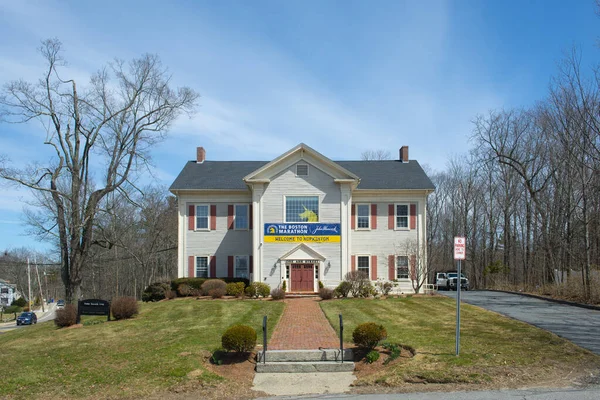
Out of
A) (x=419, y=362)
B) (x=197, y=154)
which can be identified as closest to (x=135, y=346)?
(x=419, y=362)

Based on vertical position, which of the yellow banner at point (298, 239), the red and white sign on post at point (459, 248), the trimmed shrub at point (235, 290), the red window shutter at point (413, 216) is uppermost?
the red window shutter at point (413, 216)

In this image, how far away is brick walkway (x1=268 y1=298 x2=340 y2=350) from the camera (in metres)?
13.1

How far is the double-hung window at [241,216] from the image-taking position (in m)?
31.0

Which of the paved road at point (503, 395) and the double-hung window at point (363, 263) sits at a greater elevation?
the double-hung window at point (363, 263)

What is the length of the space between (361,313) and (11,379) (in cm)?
1194

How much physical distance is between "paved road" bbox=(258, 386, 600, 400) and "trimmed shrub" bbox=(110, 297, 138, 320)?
38.9 ft

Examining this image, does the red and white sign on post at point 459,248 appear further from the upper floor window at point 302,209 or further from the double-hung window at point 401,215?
the double-hung window at point 401,215

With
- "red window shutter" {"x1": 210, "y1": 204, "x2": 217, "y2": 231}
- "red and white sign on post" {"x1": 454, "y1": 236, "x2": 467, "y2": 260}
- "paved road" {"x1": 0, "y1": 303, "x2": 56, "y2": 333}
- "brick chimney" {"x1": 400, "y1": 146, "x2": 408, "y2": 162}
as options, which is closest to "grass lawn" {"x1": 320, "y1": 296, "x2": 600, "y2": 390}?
"red and white sign on post" {"x1": 454, "y1": 236, "x2": 467, "y2": 260}

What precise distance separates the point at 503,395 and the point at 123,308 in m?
14.5

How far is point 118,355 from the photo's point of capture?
12578 millimetres

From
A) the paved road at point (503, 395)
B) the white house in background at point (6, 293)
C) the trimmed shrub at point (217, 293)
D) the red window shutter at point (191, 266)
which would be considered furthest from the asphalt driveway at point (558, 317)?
the white house in background at point (6, 293)

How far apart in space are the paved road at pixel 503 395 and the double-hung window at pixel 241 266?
21.5 meters

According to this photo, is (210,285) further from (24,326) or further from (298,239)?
(24,326)

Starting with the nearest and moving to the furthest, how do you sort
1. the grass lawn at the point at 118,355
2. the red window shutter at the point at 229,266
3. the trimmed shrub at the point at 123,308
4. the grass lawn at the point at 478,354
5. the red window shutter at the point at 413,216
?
1. the grass lawn at the point at 478,354
2. the grass lawn at the point at 118,355
3. the trimmed shrub at the point at 123,308
4. the red window shutter at the point at 413,216
5. the red window shutter at the point at 229,266
